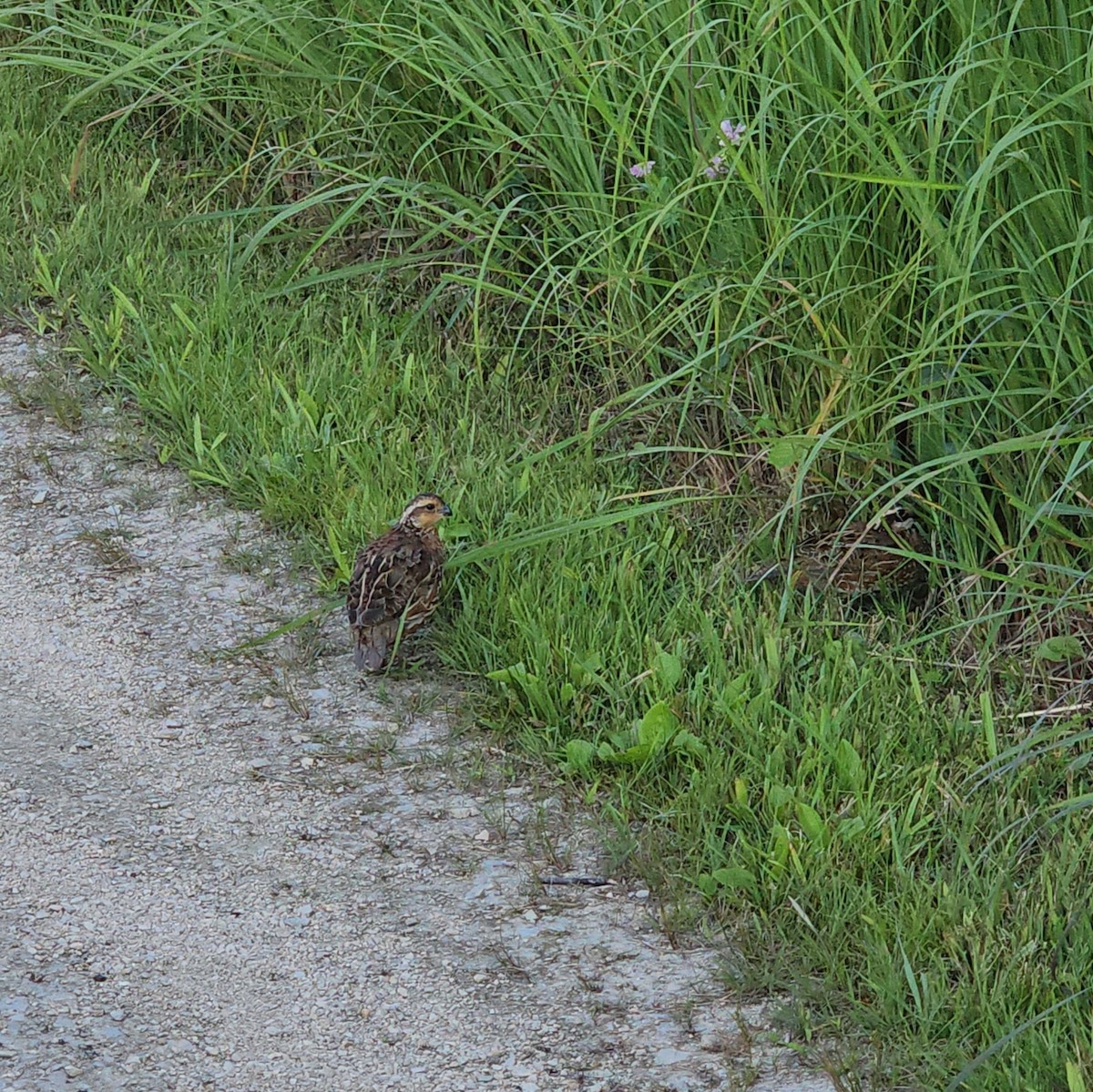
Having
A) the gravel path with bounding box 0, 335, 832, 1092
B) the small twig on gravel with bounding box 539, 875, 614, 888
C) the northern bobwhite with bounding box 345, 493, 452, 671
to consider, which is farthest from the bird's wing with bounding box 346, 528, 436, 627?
the small twig on gravel with bounding box 539, 875, 614, 888

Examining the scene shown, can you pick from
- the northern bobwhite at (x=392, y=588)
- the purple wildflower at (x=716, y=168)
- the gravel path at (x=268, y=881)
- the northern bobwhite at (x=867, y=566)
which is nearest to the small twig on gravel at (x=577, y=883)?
the gravel path at (x=268, y=881)

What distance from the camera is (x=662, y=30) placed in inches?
200

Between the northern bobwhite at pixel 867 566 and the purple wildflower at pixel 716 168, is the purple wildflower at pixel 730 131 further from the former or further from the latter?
the northern bobwhite at pixel 867 566

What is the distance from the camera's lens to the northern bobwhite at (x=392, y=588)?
4.72 m

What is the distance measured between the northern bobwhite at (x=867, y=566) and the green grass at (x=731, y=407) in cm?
7

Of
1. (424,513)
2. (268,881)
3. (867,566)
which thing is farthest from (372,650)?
(867,566)

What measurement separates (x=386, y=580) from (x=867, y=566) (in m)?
1.37

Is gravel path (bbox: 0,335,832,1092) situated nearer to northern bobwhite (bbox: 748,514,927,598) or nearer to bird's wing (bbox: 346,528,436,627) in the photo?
bird's wing (bbox: 346,528,436,627)

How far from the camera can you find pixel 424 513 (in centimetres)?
498

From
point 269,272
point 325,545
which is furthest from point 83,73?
point 325,545

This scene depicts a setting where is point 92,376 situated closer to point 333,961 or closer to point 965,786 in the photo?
point 333,961

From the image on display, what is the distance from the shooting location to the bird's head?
4.97 meters

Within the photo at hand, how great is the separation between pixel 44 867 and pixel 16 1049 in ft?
2.17

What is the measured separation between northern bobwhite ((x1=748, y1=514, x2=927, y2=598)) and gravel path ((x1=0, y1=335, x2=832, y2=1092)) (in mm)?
1110
